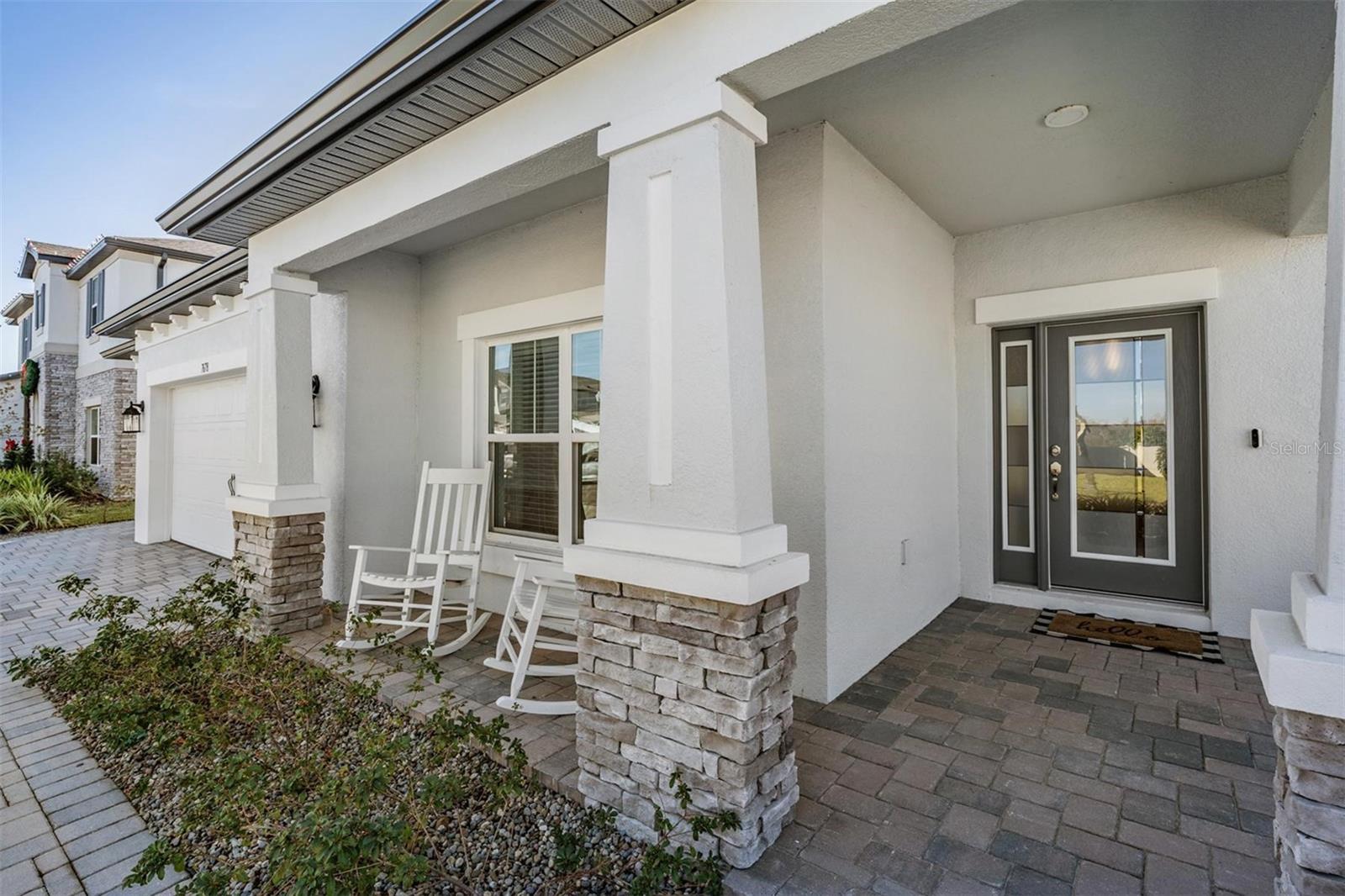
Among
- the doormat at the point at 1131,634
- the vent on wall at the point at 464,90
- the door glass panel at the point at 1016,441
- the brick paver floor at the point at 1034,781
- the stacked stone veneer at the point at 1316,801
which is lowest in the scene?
the brick paver floor at the point at 1034,781

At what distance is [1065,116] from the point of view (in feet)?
9.86

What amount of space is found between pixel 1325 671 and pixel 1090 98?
272 centimetres

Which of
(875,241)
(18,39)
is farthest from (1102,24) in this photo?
(18,39)

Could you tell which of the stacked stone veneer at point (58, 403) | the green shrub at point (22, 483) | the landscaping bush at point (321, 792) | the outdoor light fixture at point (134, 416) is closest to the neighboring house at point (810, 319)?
the landscaping bush at point (321, 792)

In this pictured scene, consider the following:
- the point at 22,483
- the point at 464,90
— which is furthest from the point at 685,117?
the point at 22,483

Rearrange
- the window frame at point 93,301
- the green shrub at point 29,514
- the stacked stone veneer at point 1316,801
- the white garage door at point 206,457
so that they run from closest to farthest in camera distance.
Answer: the stacked stone veneer at point 1316,801, the white garage door at point 206,457, the green shrub at point 29,514, the window frame at point 93,301

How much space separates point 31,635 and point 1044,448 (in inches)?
302

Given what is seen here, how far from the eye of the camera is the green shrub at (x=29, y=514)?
945 centimetres

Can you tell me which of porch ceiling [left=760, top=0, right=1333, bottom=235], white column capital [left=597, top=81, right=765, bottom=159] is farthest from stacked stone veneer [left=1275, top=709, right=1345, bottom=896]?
porch ceiling [left=760, top=0, right=1333, bottom=235]

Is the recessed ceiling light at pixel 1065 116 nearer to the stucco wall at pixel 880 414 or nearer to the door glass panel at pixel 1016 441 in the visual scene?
the stucco wall at pixel 880 414

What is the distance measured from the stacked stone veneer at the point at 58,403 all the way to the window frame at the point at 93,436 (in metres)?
0.58

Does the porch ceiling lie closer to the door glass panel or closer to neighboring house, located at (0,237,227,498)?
the door glass panel

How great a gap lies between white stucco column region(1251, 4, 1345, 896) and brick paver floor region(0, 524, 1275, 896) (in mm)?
746

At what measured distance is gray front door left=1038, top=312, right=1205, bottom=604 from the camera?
416 cm
